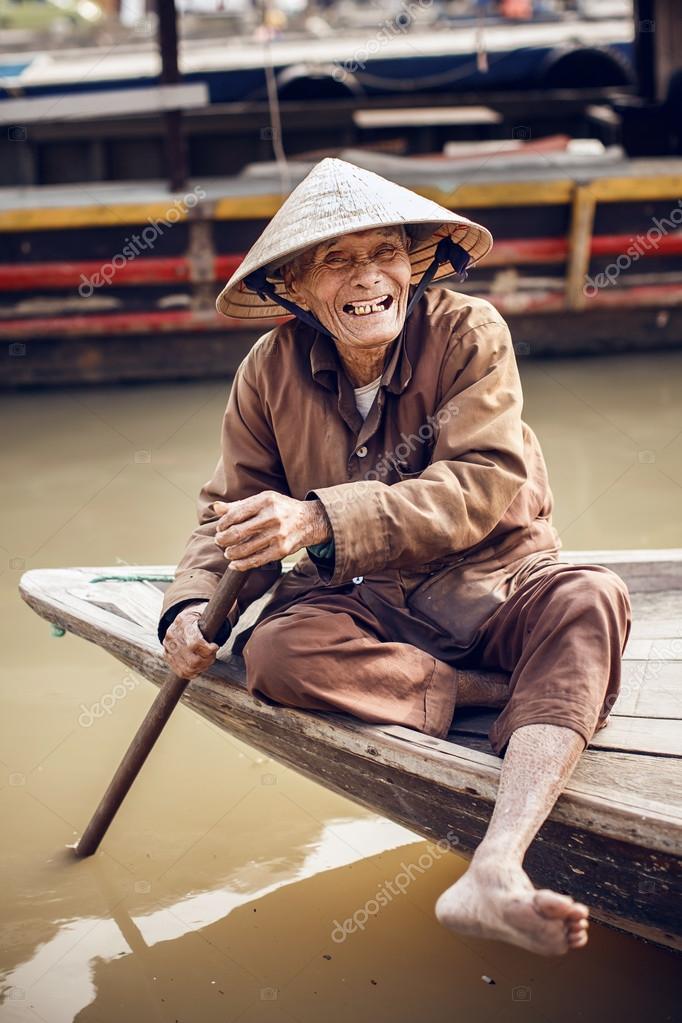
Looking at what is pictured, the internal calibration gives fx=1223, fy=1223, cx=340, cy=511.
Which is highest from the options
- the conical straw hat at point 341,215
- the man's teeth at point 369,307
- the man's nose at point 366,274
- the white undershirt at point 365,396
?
the conical straw hat at point 341,215

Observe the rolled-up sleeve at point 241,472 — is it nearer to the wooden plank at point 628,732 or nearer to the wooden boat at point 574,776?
the wooden boat at point 574,776

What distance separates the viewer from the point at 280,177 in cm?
594

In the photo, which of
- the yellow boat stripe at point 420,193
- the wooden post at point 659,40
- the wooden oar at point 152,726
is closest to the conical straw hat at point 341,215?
the wooden oar at point 152,726

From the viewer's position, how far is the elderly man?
1.97 meters

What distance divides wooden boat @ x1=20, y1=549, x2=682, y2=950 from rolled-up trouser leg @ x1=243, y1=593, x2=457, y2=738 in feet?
0.13

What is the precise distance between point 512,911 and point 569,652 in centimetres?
45

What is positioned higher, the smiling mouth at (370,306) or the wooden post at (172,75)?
the wooden post at (172,75)

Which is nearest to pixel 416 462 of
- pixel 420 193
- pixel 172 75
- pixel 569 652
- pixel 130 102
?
pixel 569 652

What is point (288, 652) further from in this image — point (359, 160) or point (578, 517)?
point (359, 160)

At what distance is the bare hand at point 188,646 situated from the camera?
2246mm

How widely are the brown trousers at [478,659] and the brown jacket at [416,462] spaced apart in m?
0.07

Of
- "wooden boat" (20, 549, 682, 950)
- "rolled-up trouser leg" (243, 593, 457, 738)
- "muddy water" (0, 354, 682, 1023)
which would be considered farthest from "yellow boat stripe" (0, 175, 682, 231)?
"rolled-up trouser leg" (243, 593, 457, 738)

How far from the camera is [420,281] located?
244 cm

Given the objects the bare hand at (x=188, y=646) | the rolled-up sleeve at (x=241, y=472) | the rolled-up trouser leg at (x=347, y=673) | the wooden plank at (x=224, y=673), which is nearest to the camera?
the wooden plank at (x=224, y=673)
